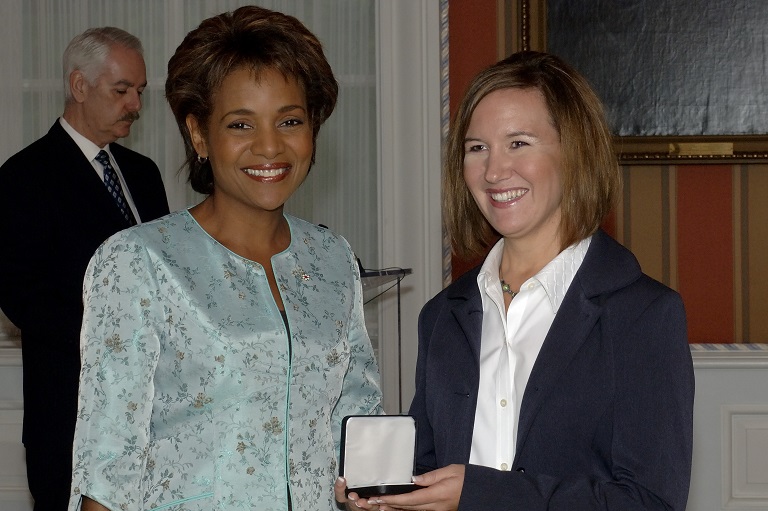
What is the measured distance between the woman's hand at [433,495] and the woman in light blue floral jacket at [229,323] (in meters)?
0.28

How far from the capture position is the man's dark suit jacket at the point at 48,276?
3229 millimetres

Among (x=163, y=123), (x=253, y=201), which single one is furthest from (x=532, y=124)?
(x=163, y=123)

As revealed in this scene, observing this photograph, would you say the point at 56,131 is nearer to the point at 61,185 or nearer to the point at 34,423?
the point at 61,185

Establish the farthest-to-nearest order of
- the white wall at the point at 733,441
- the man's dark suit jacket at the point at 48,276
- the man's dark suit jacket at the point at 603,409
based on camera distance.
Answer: the white wall at the point at 733,441 → the man's dark suit jacket at the point at 48,276 → the man's dark suit jacket at the point at 603,409

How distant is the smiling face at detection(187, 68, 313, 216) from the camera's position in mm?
1941

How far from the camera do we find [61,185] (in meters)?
3.37

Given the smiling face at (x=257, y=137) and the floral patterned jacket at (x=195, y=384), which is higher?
the smiling face at (x=257, y=137)

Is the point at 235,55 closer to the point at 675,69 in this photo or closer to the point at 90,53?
the point at 90,53

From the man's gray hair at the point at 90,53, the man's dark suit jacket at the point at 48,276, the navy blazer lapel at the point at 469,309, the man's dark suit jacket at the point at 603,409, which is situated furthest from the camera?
the man's gray hair at the point at 90,53

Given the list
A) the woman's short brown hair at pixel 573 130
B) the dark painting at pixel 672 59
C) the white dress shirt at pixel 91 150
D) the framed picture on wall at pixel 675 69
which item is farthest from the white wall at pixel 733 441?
the woman's short brown hair at pixel 573 130

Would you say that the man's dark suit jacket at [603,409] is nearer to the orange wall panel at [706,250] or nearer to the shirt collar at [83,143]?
the shirt collar at [83,143]

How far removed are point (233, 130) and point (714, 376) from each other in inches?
108

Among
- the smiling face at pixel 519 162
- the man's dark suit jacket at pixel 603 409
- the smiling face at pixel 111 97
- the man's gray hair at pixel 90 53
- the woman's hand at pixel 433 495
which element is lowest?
the woman's hand at pixel 433 495

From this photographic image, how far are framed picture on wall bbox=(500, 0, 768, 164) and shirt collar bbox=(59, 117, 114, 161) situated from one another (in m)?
1.85
